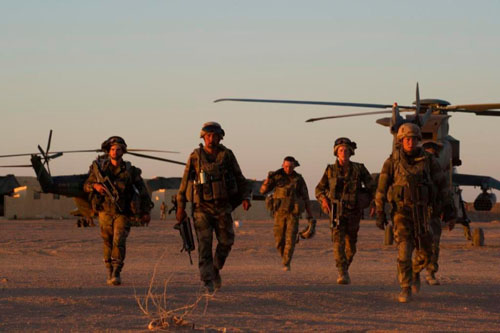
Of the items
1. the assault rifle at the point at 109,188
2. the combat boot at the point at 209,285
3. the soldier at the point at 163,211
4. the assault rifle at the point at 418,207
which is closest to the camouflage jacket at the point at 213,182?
the combat boot at the point at 209,285

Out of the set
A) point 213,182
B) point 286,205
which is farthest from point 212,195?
point 286,205

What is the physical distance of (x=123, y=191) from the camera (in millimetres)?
11828

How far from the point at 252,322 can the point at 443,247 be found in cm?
1460

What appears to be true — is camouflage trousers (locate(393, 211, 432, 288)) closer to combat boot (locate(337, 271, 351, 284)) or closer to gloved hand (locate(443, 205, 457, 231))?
gloved hand (locate(443, 205, 457, 231))

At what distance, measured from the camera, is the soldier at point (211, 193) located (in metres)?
10.6

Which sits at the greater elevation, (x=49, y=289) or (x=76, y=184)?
(x=76, y=184)

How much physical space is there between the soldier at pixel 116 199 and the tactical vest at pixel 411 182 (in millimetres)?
3600

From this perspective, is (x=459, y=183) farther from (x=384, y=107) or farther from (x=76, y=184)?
(x=76, y=184)

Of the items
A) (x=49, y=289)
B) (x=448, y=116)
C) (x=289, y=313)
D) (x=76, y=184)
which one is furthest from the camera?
(x=76, y=184)

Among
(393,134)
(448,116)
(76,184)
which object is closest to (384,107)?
(448,116)

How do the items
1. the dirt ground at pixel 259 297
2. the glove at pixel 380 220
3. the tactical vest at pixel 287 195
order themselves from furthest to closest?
the tactical vest at pixel 287 195 → the glove at pixel 380 220 → the dirt ground at pixel 259 297

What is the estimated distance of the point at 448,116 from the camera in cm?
1975

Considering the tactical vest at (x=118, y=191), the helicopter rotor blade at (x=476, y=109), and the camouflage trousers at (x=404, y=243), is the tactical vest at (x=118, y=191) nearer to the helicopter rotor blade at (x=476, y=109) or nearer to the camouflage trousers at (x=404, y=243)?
the camouflage trousers at (x=404, y=243)

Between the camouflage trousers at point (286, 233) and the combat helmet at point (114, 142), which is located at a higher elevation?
the combat helmet at point (114, 142)
